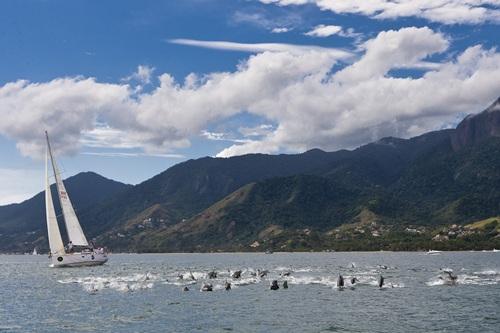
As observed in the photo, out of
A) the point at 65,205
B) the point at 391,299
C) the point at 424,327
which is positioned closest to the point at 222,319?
the point at 424,327

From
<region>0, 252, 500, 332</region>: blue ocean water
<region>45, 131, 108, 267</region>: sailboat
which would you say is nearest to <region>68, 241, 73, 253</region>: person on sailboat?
<region>45, 131, 108, 267</region>: sailboat

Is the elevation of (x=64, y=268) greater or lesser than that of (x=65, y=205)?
lesser

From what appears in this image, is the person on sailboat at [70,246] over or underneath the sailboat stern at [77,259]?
over

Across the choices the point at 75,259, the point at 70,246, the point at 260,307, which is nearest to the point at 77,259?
the point at 75,259

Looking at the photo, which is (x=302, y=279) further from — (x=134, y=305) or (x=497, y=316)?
(x=497, y=316)

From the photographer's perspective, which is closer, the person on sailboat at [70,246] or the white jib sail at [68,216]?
the white jib sail at [68,216]

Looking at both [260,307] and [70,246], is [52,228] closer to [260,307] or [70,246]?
[70,246]

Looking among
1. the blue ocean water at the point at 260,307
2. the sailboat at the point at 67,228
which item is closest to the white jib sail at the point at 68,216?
the sailboat at the point at 67,228

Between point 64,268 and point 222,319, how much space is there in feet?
418

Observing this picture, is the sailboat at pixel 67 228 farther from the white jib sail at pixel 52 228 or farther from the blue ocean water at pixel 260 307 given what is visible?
the blue ocean water at pixel 260 307

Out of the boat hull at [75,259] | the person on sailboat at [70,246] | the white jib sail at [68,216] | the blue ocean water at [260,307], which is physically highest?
the white jib sail at [68,216]

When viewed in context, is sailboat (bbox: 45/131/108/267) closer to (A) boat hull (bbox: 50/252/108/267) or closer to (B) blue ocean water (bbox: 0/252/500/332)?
(A) boat hull (bbox: 50/252/108/267)

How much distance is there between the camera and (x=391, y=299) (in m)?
79.4

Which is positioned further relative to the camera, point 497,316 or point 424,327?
point 497,316
